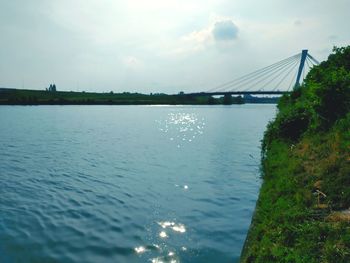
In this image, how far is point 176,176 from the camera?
19.9 m

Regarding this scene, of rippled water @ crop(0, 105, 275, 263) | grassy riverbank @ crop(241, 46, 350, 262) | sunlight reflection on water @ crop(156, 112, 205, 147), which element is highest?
grassy riverbank @ crop(241, 46, 350, 262)

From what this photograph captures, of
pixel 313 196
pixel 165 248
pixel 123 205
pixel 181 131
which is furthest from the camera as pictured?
pixel 181 131

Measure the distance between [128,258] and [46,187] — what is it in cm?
892

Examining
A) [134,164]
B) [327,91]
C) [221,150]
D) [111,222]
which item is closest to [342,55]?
[327,91]

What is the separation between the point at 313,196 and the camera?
28.5 feet

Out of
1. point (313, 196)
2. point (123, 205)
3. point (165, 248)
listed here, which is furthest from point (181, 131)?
point (313, 196)

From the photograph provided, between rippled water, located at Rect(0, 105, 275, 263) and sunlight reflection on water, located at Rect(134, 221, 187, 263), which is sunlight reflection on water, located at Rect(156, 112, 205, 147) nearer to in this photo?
rippled water, located at Rect(0, 105, 275, 263)

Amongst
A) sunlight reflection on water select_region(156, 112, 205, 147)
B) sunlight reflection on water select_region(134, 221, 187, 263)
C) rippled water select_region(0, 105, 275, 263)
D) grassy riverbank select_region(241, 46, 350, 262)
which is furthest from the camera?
sunlight reflection on water select_region(156, 112, 205, 147)

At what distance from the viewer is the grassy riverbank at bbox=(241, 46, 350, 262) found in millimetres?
6348

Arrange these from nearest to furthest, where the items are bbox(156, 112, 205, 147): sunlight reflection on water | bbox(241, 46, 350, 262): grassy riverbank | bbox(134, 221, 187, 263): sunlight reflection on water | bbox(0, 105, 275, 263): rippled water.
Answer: bbox(241, 46, 350, 262): grassy riverbank < bbox(134, 221, 187, 263): sunlight reflection on water < bbox(0, 105, 275, 263): rippled water < bbox(156, 112, 205, 147): sunlight reflection on water

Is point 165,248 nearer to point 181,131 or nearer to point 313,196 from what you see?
point 313,196

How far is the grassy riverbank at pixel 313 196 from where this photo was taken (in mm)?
6348

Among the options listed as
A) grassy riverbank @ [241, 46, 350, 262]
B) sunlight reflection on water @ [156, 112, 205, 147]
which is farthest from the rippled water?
sunlight reflection on water @ [156, 112, 205, 147]

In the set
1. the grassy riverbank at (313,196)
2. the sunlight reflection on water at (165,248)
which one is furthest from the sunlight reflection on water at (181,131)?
the sunlight reflection on water at (165,248)
